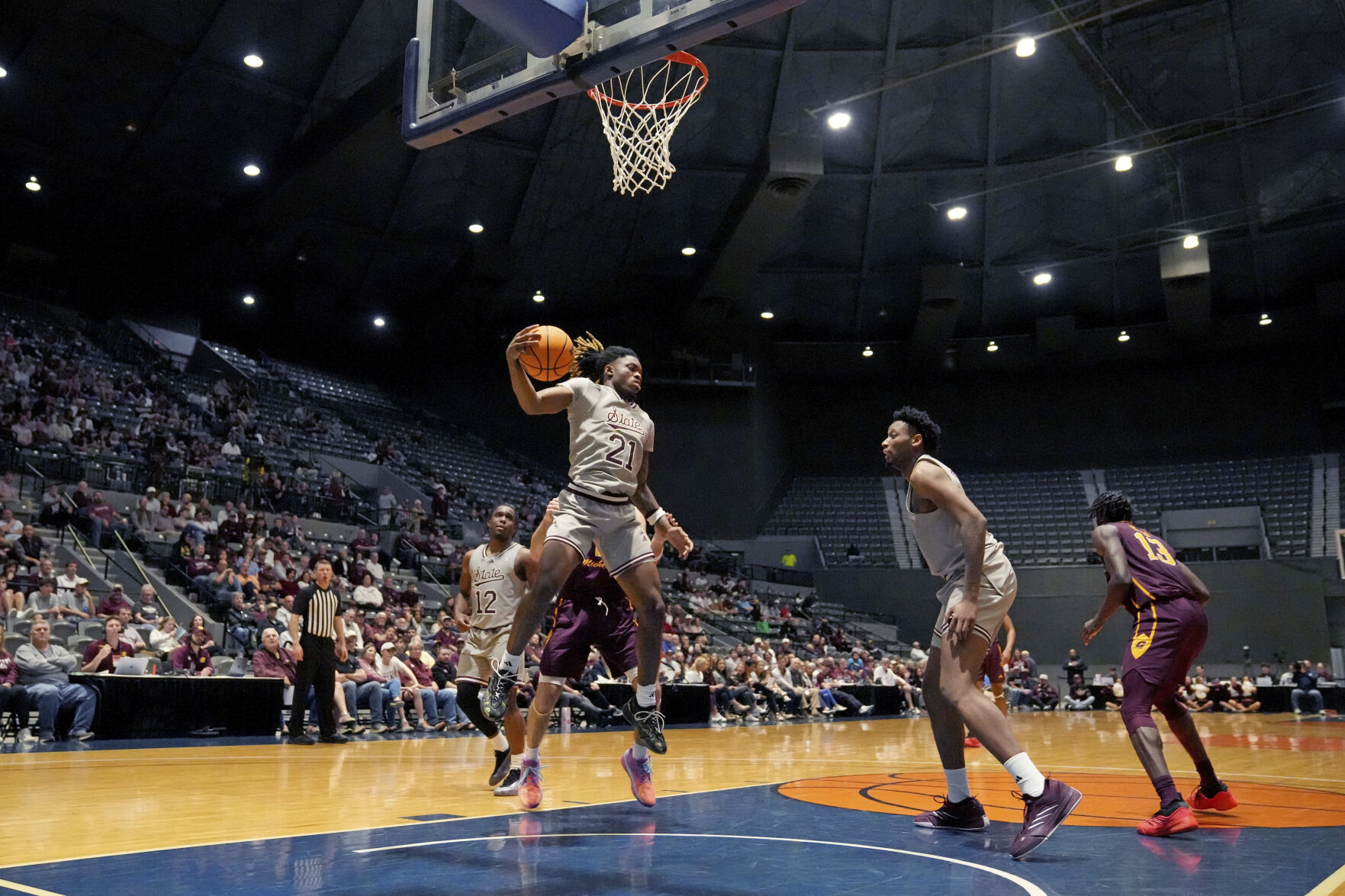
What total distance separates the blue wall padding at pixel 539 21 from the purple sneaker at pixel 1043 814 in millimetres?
5731

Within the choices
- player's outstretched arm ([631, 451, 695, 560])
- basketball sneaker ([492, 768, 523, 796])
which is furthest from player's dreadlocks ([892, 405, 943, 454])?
basketball sneaker ([492, 768, 523, 796])

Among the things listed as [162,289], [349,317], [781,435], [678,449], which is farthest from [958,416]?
[162,289]

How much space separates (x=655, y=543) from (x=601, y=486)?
0.63 metres

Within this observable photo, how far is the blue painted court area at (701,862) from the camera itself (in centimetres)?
322

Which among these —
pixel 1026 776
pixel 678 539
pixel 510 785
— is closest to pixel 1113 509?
pixel 1026 776

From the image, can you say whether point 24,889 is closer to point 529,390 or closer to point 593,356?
point 529,390

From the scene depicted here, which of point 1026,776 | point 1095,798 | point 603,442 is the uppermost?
point 603,442

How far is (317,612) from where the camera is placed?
32.9 ft

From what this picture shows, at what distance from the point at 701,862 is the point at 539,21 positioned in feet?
18.9

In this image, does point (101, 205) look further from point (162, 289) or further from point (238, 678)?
point (238, 678)

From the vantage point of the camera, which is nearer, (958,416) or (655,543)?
(655,543)

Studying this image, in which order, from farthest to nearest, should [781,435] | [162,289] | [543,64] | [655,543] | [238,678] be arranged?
[781,435] < [162,289] < [238,678] < [543,64] < [655,543]

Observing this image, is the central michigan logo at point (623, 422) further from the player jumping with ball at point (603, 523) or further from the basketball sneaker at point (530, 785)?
the basketball sneaker at point (530, 785)

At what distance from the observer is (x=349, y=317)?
98.2ft
